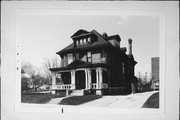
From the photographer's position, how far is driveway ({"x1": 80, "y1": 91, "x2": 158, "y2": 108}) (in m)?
2.73

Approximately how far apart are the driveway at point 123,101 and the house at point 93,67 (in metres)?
0.07

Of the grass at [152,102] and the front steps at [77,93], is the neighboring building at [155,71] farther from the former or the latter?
the front steps at [77,93]

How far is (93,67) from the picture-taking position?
110 inches

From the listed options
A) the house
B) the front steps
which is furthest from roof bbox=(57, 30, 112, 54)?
the front steps

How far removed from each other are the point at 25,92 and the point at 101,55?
0.97m

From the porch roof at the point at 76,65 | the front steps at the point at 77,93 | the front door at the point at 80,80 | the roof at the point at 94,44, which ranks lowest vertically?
the front steps at the point at 77,93

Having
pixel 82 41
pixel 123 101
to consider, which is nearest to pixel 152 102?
pixel 123 101

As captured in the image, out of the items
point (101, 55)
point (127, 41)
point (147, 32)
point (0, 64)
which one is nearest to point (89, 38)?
point (101, 55)

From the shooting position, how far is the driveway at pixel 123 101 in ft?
8.95

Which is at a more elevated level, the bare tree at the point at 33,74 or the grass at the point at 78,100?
the bare tree at the point at 33,74

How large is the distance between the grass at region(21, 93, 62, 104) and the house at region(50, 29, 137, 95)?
10cm

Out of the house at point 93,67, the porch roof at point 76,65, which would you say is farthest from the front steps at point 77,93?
the porch roof at point 76,65

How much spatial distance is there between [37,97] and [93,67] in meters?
0.73

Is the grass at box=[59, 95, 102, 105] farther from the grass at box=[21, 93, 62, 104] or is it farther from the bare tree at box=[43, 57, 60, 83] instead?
the bare tree at box=[43, 57, 60, 83]
